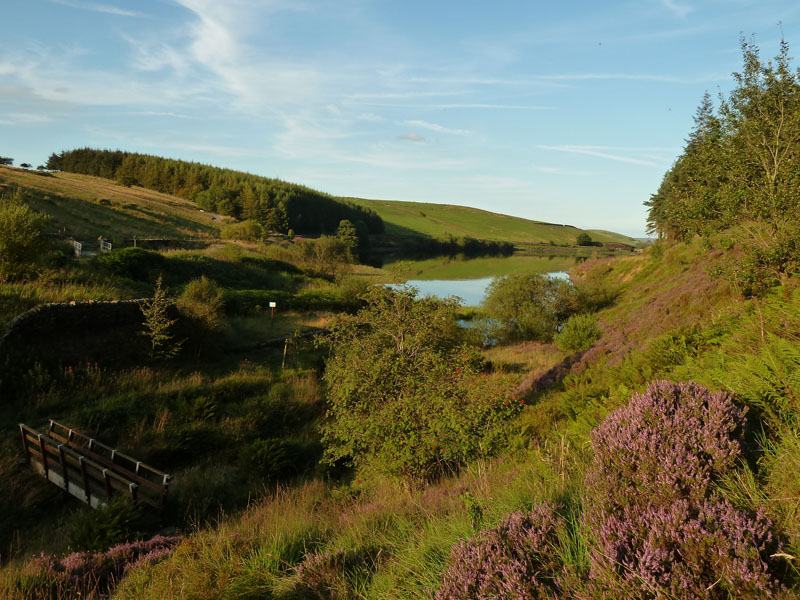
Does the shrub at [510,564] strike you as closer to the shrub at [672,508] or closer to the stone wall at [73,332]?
the shrub at [672,508]

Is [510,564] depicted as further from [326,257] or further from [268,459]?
[326,257]

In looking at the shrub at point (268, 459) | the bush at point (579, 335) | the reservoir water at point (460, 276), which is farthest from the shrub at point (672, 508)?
the reservoir water at point (460, 276)

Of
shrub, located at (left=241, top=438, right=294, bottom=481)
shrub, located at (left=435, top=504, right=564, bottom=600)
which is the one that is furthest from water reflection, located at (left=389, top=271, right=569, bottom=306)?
shrub, located at (left=435, top=504, right=564, bottom=600)

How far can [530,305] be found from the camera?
3145 centimetres

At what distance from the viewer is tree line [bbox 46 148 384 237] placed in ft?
290

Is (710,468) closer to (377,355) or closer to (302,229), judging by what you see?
(377,355)

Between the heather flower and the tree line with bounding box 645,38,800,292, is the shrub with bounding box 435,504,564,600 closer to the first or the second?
the heather flower

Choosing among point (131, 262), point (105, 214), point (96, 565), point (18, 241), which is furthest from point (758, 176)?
point (105, 214)

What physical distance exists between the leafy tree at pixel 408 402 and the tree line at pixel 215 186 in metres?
78.1

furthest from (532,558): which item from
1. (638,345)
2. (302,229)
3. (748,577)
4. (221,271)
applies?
(302,229)

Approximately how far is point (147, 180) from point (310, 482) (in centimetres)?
11200

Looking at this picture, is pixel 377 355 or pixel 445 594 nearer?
pixel 445 594

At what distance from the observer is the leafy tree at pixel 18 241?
17641 mm

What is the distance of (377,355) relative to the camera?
10578 mm
